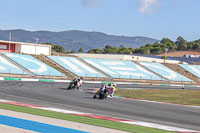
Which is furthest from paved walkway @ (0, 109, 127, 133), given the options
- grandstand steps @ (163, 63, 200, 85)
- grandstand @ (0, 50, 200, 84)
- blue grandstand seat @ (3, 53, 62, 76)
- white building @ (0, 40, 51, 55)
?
grandstand steps @ (163, 63, 200, 85)

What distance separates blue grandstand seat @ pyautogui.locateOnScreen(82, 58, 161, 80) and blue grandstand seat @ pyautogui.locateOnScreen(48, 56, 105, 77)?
7.43 ft

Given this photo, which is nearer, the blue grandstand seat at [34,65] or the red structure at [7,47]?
the blue grandstand seat at [34,65]

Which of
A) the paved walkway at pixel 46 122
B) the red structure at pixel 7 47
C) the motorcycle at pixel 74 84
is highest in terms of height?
the red structure at pixel 7 47

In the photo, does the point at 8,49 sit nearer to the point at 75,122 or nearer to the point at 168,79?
the point at 168,79

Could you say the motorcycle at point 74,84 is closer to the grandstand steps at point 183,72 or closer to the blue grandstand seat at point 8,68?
the blue grandstand seat at point 8,68

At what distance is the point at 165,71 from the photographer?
2763 inches

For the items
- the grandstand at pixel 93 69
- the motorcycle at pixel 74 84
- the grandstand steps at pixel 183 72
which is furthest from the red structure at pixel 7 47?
the motorcycle at pixel 74 84

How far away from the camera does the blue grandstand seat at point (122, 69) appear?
60628 millimetres

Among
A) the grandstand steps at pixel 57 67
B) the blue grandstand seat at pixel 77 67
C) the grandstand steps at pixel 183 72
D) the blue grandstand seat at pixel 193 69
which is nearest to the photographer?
the grandstand steps at pixel 57 67

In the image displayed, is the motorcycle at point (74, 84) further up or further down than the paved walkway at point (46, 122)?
further up

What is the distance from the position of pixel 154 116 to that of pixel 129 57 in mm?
72170

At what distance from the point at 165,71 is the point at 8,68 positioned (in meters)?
33.4

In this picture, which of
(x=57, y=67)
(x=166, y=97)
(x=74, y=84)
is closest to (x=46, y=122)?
(x=166, y=97)

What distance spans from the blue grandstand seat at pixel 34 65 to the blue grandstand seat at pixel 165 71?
22784mm
